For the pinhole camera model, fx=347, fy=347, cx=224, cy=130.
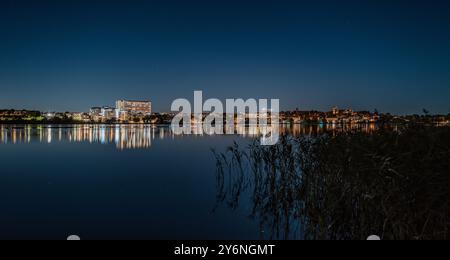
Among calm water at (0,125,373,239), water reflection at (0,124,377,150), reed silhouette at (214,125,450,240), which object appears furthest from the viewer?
water reflection at (0,124,377,150)

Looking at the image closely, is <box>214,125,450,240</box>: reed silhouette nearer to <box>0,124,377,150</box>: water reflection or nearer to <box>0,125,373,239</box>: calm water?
<box>0,125,373,239</box>: calm water

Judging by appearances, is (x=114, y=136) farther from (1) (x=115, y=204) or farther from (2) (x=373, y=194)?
(2) (x=373, y=194)

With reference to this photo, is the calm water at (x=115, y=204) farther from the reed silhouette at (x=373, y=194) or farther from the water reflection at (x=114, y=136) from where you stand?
the water reflection at (x=114, y=136)

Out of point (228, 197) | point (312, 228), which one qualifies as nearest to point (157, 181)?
point (228, 197)

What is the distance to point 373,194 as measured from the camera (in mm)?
6820

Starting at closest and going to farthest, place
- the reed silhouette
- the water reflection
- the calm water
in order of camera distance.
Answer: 1. the reed silhouette
2. the calm water
3. the water reflection

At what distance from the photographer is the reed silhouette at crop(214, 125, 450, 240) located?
6.48 meters

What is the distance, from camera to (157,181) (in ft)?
53.0

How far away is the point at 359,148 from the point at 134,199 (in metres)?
8.00

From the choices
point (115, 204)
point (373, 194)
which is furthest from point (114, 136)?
point (373, 194)

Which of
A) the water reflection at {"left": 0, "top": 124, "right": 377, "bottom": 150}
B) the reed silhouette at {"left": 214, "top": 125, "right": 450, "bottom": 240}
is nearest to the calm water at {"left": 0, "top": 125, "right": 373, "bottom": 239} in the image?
the reed silhouette at {"left": 214, "top": 125, "right": 450, "bottom": 240}
